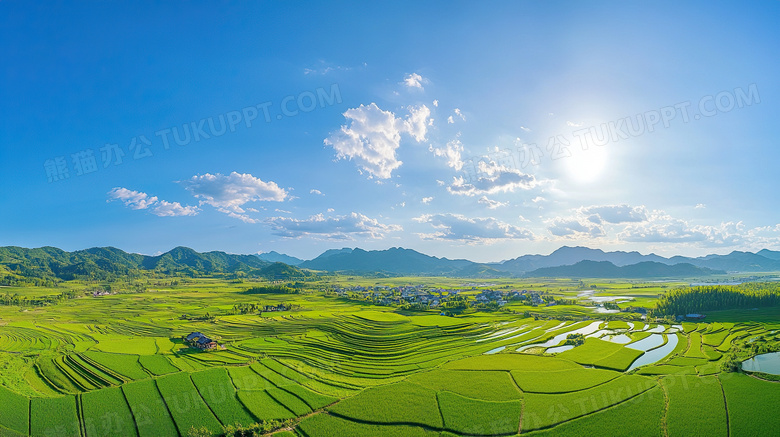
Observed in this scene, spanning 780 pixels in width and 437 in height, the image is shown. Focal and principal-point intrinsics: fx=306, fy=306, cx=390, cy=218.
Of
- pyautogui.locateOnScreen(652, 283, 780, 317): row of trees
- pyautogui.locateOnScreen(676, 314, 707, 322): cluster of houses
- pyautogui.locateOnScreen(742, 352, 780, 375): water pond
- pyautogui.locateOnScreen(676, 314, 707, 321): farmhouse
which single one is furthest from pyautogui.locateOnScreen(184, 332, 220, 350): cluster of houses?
pyautogui.locateOnScreen(652, 283, 780, 317): row of trees

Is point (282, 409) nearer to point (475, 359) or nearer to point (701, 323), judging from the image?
point (475, 359)

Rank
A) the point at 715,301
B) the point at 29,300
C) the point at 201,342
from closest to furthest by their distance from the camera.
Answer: the point at 201,342 < the point at 715,301 < the point at 29,300

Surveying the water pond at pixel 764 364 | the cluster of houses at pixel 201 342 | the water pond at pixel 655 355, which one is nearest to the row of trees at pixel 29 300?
the cluster of houses at pixel 201 342

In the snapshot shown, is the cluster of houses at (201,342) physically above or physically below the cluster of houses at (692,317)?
above

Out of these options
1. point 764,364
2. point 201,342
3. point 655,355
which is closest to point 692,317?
point 655,355

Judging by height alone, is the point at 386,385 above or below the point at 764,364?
below

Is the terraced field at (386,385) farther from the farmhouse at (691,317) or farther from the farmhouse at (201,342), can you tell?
the farmhouse at (691,317)

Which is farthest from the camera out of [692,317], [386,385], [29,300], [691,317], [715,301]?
[29,300]

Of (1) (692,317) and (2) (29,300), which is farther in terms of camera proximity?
(2) (29,300)

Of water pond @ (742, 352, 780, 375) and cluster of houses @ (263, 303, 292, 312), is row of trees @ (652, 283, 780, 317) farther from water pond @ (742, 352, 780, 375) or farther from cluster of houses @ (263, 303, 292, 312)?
cluster of houses @ (263, 303, 292, 312)

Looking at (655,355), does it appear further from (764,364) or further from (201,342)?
(201,342)
